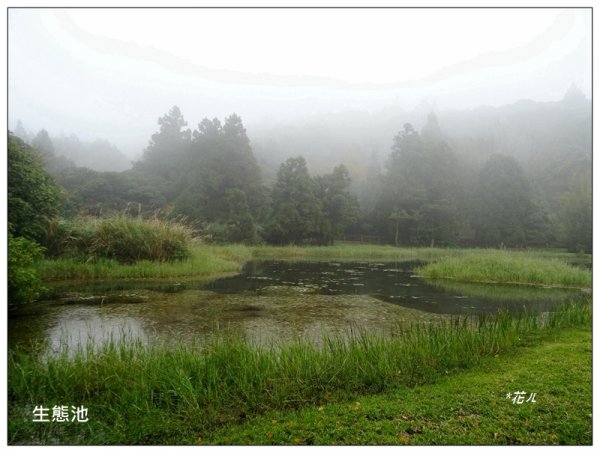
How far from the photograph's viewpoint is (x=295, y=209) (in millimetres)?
29875

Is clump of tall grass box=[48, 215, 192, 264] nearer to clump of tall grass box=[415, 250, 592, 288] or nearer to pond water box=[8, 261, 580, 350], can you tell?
pond water box=[8, 261, 580, 350]

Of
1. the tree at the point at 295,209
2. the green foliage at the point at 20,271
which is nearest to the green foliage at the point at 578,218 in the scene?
the tree at the point at 295,209

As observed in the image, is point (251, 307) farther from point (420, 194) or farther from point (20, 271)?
point (420, 194)

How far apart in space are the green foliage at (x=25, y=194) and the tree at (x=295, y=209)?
21.5 meters

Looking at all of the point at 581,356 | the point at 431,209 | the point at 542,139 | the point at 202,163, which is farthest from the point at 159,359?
the point at 542,139

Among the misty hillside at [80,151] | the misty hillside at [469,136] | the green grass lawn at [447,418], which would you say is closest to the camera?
the green grass lawn at [447,418]

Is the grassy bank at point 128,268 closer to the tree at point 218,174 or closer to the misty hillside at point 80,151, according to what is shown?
the misty hillside at point 80,151

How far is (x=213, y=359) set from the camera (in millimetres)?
3805

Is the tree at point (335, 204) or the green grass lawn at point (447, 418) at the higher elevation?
the tree at point (335, 204)

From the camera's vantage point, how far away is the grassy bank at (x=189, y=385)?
2.94 m

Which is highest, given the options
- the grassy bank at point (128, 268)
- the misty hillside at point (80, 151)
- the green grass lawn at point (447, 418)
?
the misty hillside at point (80, 151)

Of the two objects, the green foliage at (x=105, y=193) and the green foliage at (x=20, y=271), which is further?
the green foliage at (x=105, y=193)

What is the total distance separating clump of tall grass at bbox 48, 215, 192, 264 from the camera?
1080 centimetres

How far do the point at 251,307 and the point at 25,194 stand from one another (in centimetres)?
493
